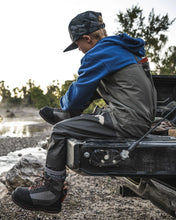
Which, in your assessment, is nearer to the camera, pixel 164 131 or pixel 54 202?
pixel 54 202

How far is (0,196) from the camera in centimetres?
389

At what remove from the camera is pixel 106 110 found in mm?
2182

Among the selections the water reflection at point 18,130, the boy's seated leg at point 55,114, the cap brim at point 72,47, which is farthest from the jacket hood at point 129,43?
the water reflection at point 18,130

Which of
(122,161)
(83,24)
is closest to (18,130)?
(83,24)

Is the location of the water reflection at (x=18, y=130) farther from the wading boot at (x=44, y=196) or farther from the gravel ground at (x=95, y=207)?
the wading boot at (x=44, y=196)

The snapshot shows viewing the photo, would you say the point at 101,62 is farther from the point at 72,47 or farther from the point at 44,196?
the point at 44,196

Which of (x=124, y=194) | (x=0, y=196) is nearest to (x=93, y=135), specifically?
(x=124, y=194)

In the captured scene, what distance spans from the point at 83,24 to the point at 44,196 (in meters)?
1.58

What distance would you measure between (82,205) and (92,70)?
2.48 m

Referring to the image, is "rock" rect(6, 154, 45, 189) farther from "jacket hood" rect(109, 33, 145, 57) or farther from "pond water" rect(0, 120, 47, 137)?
"pond water" rect(0, 120, 47, 137)

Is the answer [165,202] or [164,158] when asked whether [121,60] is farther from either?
[165,202]

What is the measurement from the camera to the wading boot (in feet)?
6.68

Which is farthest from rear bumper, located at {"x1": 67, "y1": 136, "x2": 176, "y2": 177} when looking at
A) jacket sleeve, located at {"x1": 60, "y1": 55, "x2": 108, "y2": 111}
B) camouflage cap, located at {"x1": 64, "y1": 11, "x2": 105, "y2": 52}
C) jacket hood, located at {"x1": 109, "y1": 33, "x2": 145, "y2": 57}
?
camouflage cap, located at {"x1": 64, "y1": 11, "x2": 105, "y2": 52}

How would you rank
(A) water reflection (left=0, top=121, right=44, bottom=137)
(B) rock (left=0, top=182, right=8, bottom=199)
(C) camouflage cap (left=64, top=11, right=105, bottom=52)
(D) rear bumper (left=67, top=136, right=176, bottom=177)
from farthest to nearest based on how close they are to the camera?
1. (A) water reflection (left=0, top=121, right=44, bottom=137)
2. (B) rock (left=0, top=182, right=8, bottom=199)
3. (C) camouflage cap (left=64, top=11, right=105, bottom=52)
4. (D) rear bumper (left=67, top=136, right=176, bottom=177)
